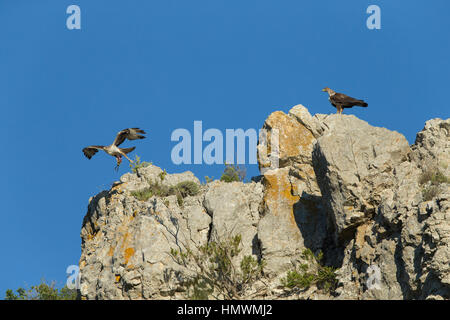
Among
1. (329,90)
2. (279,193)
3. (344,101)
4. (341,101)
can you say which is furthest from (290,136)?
(279,193)

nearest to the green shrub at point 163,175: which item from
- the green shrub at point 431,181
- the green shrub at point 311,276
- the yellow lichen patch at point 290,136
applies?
the yellow lichen patch at point 290,136

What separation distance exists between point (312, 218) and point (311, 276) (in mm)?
2499

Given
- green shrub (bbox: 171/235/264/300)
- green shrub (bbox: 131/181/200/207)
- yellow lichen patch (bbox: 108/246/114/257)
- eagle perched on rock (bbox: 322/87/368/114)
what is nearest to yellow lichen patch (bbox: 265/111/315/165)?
eagle perched on rock (bbox: 322/87/368/114)

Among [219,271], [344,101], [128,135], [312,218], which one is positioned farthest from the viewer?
[128,135]

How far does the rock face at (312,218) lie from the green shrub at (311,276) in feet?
1.03

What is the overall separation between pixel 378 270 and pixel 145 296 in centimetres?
764

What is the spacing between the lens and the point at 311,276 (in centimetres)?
2244

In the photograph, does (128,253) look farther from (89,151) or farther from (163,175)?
(89,151)

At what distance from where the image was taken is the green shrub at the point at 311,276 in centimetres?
2239

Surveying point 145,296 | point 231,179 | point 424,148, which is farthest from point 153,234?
point 424,148

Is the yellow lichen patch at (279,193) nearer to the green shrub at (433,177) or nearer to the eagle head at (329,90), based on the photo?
the eagle head at (329,90)
